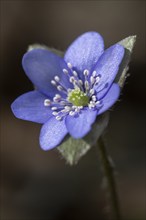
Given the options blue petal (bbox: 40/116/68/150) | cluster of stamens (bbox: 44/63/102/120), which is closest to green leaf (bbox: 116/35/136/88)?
cluster of stamens (bbox: 44/63/102/120)

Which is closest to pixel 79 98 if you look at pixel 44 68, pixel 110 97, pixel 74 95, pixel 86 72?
pixel 74 95

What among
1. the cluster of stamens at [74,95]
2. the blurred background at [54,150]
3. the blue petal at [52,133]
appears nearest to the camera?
the blue petal at [52,133]

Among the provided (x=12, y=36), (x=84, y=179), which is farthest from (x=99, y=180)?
(x=12, y=36)

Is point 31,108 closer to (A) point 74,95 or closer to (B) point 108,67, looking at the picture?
(A) point 74,95

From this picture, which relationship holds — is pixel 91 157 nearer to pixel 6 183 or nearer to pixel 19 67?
pixel 6 183

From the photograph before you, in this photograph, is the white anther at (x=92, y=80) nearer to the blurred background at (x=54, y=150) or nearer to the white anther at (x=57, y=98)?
the white anther at (x=57, y=98)

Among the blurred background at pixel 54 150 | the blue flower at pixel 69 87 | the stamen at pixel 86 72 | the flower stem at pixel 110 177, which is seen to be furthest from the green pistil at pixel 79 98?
the blurred background at pixel 54 150
